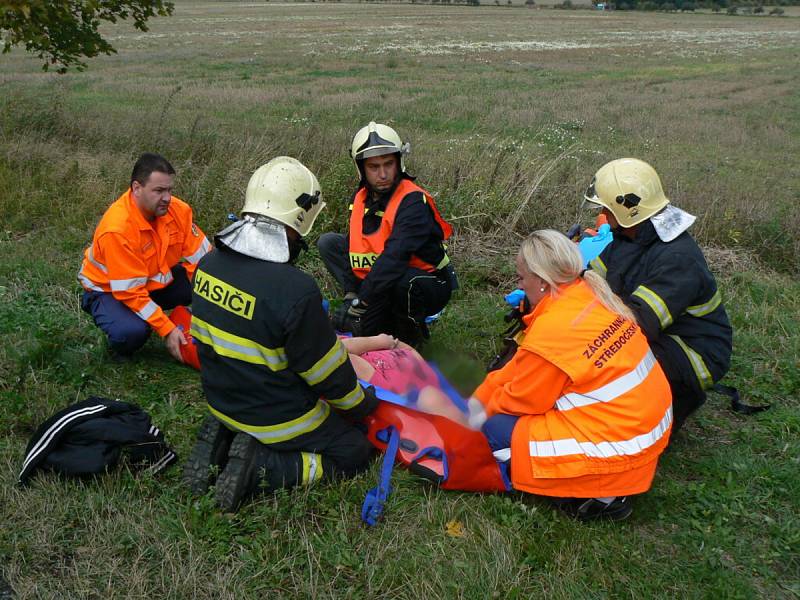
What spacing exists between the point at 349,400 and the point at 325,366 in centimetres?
26

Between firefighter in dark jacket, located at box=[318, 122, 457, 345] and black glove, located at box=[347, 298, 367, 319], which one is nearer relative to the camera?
firefighter in dark jacket, located at box=[318, 122, 457, 345]

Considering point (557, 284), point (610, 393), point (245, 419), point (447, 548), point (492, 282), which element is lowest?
point (492, 282)

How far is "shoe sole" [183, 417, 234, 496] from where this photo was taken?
125 inches

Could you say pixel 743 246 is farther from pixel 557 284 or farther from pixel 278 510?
pixel 278 510

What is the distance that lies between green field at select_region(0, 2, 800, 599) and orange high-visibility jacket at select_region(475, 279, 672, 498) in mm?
251

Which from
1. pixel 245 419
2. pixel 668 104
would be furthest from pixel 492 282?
pixel 668 104

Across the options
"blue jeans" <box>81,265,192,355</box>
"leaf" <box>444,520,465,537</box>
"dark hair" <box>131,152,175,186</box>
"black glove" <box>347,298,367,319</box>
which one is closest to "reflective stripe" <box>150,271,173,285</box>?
"blue jeans" <box>81,265,192,355</box>

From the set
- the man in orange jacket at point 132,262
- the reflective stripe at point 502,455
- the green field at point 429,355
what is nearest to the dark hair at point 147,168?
the man in orange jacket at point 132,262

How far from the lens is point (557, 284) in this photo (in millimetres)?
3051

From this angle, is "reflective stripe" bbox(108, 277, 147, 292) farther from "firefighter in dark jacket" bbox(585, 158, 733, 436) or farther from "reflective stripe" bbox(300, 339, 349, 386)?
"firefighter in dark jacket" bbox(585, 158, 733, 436)

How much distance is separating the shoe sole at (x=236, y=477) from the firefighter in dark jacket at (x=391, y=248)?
1.82 metres

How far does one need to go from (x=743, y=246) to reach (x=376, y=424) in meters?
5.04

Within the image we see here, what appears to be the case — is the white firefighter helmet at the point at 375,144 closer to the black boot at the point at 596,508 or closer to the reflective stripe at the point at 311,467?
the reflective stripe at the point at 311,467

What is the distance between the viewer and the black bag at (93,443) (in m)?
3.13
